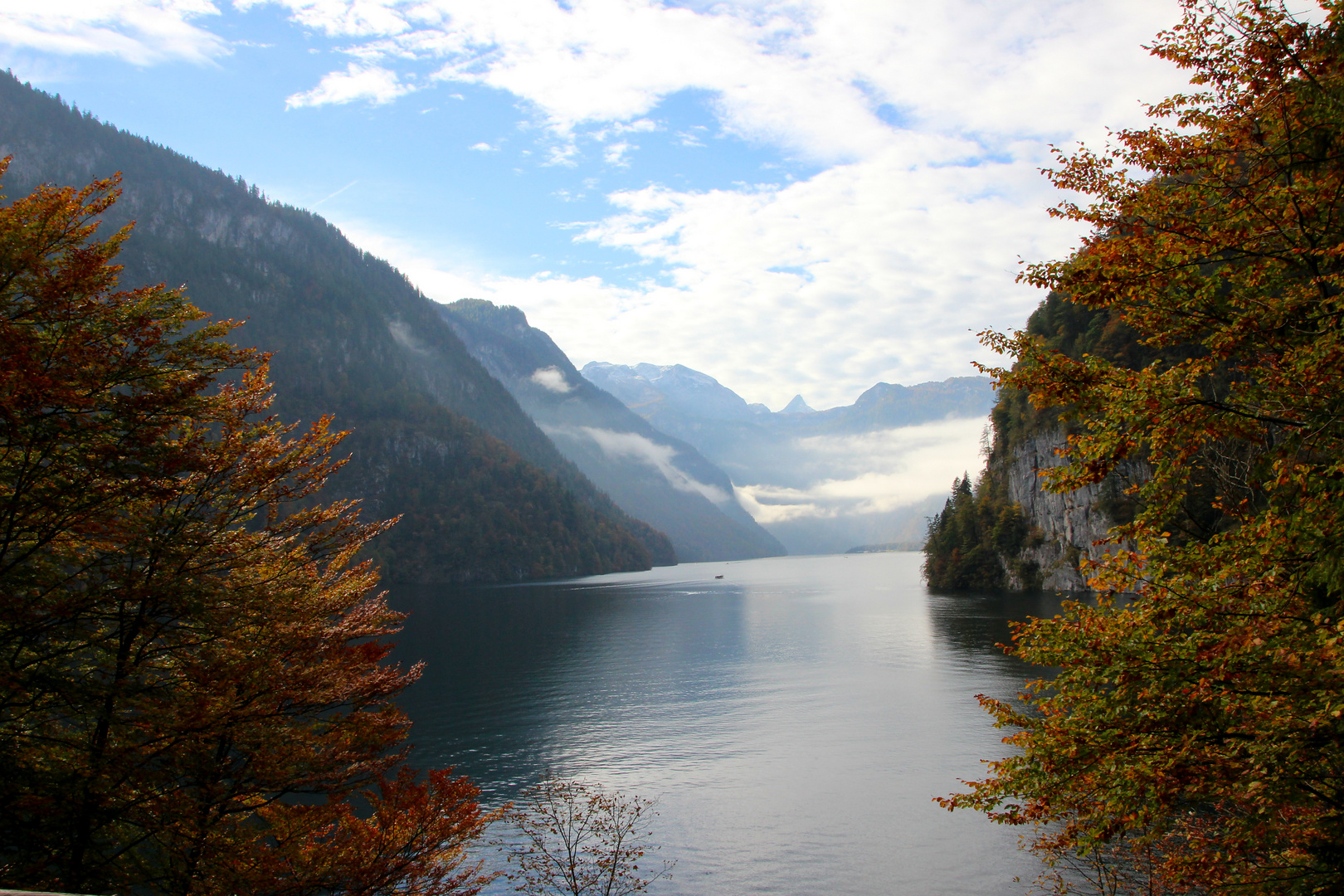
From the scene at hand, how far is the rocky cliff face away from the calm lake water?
30.7ft

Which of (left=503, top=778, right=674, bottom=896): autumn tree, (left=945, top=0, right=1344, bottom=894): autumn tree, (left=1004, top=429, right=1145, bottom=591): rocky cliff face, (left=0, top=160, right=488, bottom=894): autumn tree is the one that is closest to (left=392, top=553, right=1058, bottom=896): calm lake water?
(left=503, top=778, right=674, bottom=896): autumn tree

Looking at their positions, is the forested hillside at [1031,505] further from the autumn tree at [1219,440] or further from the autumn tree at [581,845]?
the autumn tree at [1219,440]

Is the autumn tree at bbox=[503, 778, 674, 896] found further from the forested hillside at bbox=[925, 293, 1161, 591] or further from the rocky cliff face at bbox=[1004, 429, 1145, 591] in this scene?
the rocky cliff face at bbox=[1004, 429, 1145, 591]

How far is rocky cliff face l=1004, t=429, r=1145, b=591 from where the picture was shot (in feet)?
279

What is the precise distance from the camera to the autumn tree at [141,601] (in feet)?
34.6

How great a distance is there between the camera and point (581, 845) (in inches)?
978

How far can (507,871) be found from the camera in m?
23.4

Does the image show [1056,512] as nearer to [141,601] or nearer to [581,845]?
[581,845]

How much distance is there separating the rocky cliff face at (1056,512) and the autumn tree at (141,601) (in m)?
86.0

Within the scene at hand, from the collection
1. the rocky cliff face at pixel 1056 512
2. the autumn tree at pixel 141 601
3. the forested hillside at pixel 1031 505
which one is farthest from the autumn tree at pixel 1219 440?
the rocky cliff face at pixel 1056 512

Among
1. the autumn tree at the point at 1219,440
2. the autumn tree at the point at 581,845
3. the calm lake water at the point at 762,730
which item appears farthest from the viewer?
the calm lake water at the point at 762,730

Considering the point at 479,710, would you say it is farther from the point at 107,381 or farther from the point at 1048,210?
the point at 1048,210

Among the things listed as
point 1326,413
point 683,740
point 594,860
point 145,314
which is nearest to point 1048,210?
point 1326,413

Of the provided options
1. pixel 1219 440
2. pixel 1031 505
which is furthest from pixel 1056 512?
pixel 1219 440
